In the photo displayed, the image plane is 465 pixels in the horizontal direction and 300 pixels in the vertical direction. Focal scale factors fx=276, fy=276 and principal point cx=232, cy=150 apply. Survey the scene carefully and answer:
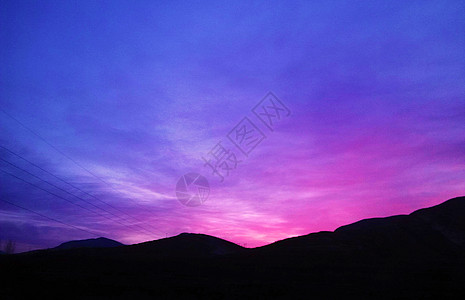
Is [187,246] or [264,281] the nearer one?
[264,281]

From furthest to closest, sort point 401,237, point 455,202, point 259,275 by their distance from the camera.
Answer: point 455,202 → point 401,237 → point 259,275

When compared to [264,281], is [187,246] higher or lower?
higher

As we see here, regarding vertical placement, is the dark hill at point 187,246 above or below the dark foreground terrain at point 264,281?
above

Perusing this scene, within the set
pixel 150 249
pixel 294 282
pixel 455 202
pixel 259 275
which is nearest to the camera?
pixel 294 282

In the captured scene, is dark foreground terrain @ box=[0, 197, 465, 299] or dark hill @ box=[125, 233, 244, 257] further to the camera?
dark hill @ box=[125, 233, 244, 257]

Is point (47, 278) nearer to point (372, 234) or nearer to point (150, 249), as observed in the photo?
point (150, 249)

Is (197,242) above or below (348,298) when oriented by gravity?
above

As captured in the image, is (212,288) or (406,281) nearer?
(212,288)

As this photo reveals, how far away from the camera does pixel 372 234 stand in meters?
54.7

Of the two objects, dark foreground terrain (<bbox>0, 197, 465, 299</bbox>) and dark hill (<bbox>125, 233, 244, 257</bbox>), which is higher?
dark hill (<bbox>125, 233, 244, 257</bbox>)

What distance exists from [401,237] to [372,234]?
498 cm

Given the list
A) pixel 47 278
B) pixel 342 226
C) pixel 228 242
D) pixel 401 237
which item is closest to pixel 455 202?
pixel 401 237

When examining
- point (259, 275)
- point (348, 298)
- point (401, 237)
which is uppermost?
point (401, 237)

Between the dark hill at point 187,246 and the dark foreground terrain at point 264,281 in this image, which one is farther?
the dark hill at point 187,246
